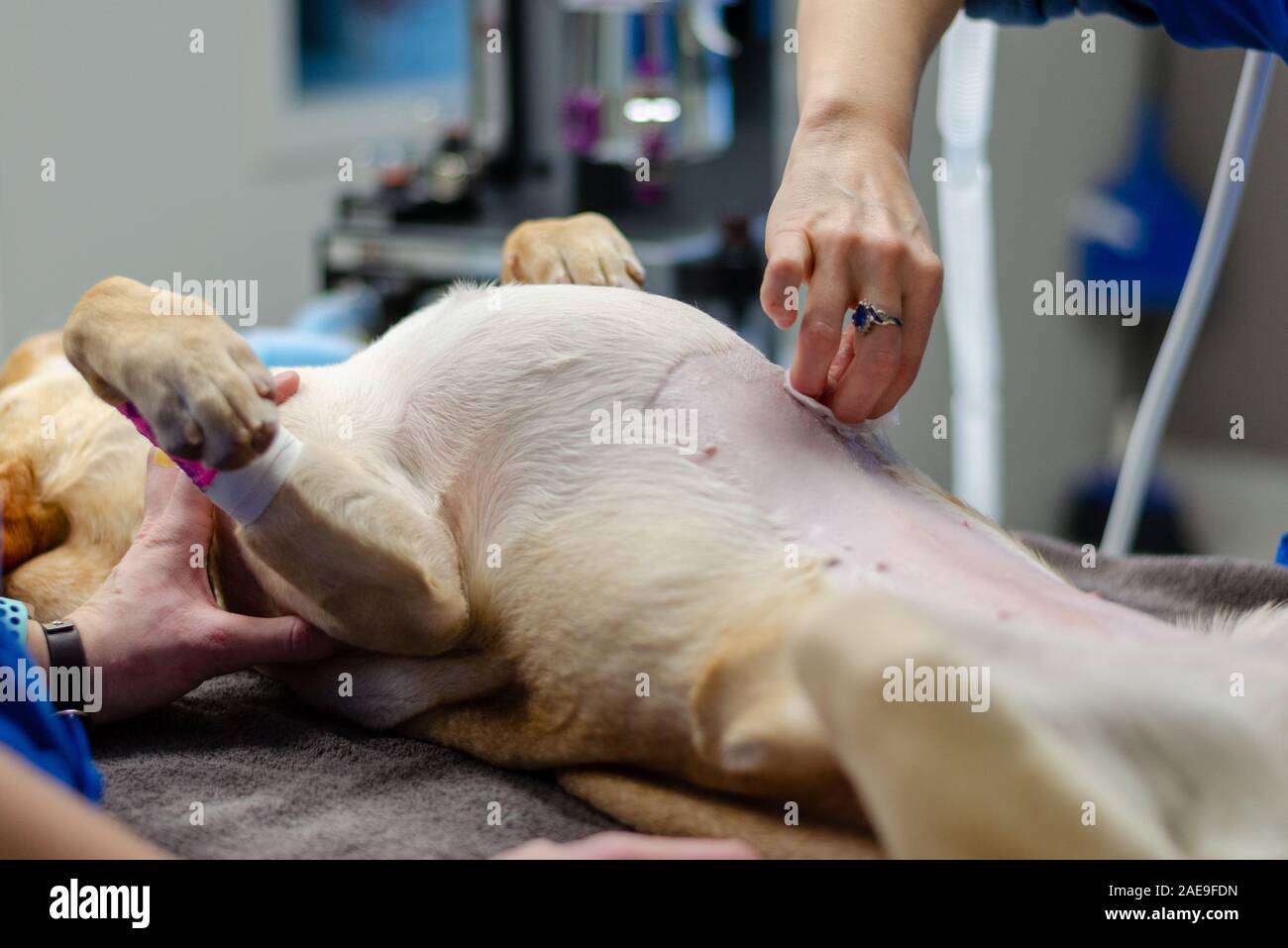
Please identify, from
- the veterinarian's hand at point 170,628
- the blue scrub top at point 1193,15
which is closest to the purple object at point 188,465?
the veterinarian's hand at point 170,628

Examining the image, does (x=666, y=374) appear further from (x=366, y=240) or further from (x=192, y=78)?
(x=192, y=78)

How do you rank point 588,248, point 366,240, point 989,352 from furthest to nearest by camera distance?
1. point 366,240
2. point 989,352
3. point 588,248

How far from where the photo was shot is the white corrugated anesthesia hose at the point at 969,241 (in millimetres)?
2127

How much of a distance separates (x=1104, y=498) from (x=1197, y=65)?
1.29 meters

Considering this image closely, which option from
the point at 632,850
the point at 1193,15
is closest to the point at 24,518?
the point at 632,850

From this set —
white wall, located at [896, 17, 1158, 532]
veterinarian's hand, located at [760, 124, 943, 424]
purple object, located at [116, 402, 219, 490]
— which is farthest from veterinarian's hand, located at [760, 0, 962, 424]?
white wall, located at [896, 17, 1158, 532]

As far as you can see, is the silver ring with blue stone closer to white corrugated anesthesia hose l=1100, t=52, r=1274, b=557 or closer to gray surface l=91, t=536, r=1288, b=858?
gray surface l=91, t=536, r=1288, b=858

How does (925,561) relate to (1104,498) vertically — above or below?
above

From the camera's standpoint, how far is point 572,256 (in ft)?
4.87

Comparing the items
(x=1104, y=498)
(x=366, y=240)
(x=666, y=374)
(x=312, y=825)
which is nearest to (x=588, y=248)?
(x=666, y=374)

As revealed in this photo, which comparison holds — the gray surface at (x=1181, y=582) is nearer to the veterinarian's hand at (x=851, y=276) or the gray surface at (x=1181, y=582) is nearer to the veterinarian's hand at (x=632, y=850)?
the veterinarian's hand at (x=851, y=276)

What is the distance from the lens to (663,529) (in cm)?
107

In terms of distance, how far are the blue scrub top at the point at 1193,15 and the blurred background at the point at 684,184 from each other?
1.29m

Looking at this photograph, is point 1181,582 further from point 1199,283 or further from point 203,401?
point 203,401
